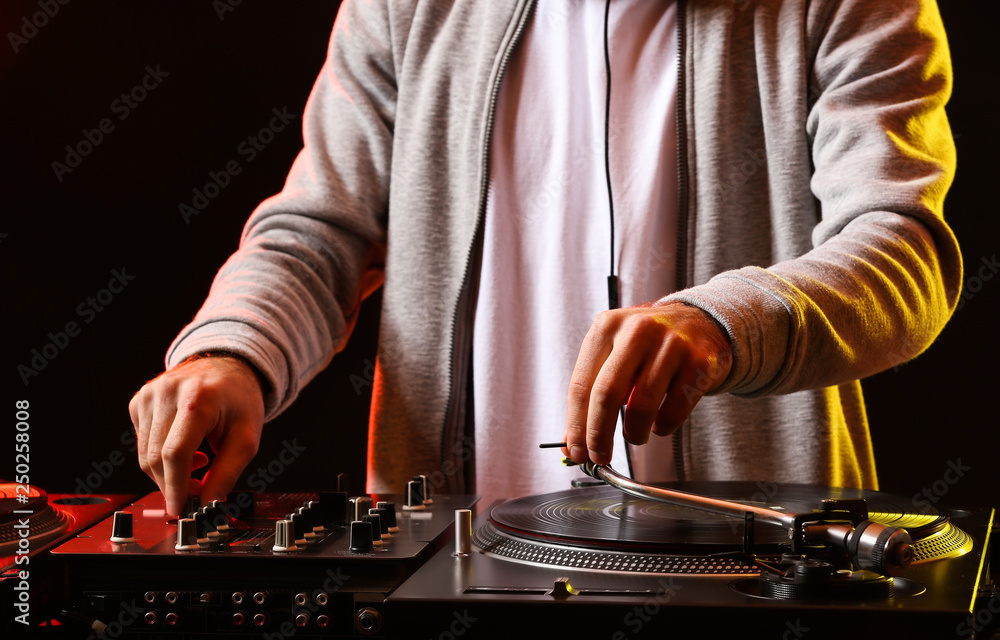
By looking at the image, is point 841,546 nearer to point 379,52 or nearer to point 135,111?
point 379,52

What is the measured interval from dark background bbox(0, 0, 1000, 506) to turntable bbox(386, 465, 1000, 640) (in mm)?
1576

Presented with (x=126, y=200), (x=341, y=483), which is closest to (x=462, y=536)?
(x=341, y=483)

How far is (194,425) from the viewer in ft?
3.10

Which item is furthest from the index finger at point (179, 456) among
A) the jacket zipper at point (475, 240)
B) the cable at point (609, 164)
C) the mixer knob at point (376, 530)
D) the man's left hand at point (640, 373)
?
the cable at point (609, 164)

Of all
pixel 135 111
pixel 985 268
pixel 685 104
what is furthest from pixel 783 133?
pixel 135 111

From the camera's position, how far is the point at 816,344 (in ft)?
3.01

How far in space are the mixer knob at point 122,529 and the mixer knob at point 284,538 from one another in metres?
0.15

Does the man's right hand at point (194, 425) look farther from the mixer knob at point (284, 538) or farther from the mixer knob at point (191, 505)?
the mixer knob at point (284, 538)

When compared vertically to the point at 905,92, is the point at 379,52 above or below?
above

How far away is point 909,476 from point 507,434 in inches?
46.1

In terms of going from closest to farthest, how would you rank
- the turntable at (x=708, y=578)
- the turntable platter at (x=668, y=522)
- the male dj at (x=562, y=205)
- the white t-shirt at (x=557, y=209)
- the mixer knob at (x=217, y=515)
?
1. the turntable at (x=708, y=578)
2. the turntable platter at (x=668, y=522)
3. the mixer knob at (x=217, y=515)
4. the male dj at (x=562, y=205)
5. the white t-shirt at (x=557, y=209)

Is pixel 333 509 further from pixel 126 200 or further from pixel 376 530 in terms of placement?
pixel 126 200

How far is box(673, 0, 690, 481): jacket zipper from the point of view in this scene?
4.35 ft

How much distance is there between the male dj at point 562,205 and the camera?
A: 1233mm
